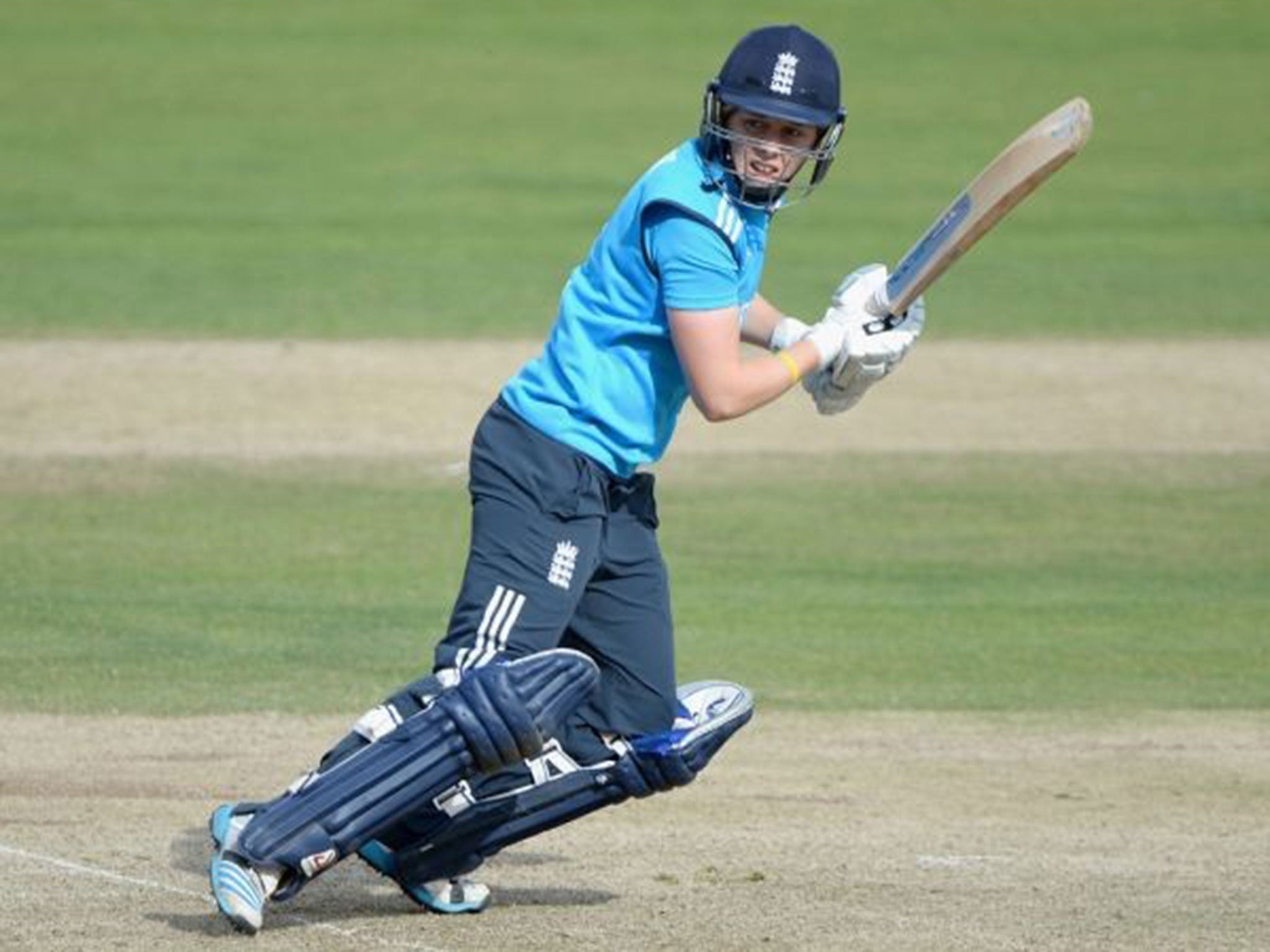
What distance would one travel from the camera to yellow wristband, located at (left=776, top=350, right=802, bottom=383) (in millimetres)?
6145

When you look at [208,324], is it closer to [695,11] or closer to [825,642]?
[825,642]

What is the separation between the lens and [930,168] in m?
25.0

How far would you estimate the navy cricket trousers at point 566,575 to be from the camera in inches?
236

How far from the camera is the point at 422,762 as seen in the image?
19.2 ft

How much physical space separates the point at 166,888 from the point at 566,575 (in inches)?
51.5

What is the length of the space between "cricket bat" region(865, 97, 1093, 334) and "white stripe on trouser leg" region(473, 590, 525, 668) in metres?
1.04

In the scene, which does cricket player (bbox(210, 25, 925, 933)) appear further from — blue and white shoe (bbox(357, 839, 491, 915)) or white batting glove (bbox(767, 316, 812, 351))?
white batting glove (bbox(767, 316, 812, 351))

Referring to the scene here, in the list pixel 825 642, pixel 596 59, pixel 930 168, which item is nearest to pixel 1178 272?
pixel 930 168

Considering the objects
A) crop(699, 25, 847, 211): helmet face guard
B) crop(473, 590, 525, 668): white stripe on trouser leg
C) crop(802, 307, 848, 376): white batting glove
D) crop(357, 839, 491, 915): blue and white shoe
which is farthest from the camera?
crop(357, 839, 491, 915): blue and white shoe

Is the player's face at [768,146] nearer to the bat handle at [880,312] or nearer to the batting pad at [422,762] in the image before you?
the bat handle at [880,312]

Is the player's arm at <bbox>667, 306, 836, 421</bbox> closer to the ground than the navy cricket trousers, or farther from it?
farther from it

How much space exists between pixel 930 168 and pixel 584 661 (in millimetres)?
19511

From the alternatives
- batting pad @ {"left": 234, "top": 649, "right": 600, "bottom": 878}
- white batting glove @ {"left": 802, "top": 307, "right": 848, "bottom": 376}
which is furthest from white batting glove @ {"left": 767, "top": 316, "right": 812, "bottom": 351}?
batting pad @ {"left": 234, "top": 649, "right": 600, "bottom": 878}

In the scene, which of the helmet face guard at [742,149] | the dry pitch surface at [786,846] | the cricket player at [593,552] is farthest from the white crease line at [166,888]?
the helmet face guard at [742,149]
